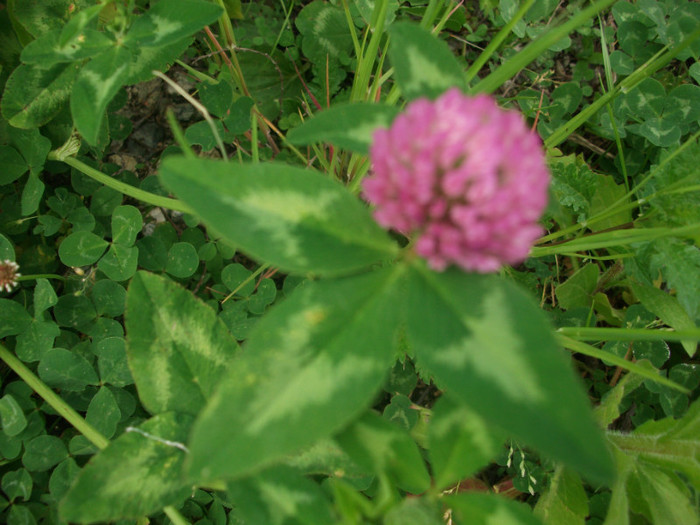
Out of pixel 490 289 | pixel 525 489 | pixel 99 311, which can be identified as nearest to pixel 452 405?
pixel 490 289

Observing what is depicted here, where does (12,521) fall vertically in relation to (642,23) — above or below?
below

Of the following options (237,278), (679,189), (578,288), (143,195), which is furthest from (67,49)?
(578,288)

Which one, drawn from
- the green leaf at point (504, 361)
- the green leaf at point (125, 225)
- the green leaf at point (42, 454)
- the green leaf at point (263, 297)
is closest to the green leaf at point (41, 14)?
the green leaf at point (125, 225)

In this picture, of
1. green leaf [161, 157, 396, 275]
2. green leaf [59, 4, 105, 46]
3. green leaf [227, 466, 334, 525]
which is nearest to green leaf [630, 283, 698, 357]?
green leaf [161, 157, 396, 275]

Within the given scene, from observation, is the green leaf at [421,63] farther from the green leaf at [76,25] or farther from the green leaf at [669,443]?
the green leaf at [669,443]

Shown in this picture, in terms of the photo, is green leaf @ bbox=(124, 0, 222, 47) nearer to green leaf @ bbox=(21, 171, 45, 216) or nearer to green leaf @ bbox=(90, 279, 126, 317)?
green leaf @ bbox=(21, 171, 45, 216)

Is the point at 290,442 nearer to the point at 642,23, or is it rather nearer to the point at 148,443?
the point at 148,443
